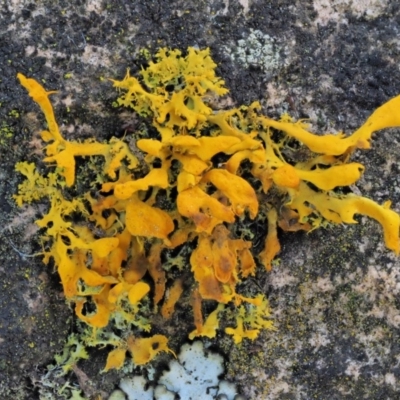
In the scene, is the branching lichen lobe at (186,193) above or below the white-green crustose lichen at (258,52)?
below

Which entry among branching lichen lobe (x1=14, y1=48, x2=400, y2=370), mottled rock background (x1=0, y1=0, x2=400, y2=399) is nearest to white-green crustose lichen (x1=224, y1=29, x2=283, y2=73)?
mottled rock background (x1=0, y1=0, x2=400, y2=399)

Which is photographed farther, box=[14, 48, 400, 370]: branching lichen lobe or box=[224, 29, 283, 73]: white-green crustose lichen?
box=[224, 29, 283, 73]: white-green crustose lichen

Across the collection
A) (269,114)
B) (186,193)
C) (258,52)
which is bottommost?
(186,193)

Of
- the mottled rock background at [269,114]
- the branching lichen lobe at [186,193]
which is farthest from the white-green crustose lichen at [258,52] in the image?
the branching lichen lobe at [186,193]

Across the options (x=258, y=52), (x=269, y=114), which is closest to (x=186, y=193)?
(x=269, y=114)

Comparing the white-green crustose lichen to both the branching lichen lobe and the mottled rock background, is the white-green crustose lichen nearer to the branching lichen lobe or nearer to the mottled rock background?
the mottled rock background

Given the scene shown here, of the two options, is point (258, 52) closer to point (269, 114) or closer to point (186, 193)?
point (269, 114)

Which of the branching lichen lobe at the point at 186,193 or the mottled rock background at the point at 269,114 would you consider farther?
the mottled rock background at the point at 269,114

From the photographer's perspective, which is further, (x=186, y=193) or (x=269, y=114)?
(x=269, y=114)

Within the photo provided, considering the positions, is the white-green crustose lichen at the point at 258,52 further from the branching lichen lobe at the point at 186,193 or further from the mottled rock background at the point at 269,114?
the branching lichen lobe at the point at 186,193
